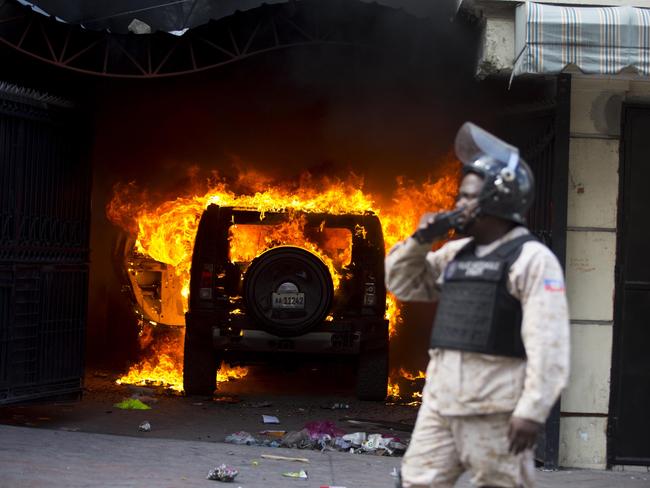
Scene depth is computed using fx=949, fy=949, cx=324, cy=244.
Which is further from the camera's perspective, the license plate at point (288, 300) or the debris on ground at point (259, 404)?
the debris on ground at point (259, 404)

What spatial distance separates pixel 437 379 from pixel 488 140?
1.01m

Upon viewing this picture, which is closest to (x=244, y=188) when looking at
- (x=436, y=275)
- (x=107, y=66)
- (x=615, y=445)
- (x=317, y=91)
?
(x=317, y=91)

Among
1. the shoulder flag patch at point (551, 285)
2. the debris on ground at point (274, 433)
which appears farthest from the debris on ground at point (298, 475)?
→ the shoulder flag patch at point (551, 285)

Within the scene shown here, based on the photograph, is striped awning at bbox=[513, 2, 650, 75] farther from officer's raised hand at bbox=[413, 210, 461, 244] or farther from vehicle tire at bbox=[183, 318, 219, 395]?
vehicle tire at bbox=[183, 318, 219, 395]

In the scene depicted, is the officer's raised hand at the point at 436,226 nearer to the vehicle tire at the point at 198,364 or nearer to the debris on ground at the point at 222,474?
the debris on ground at the point at 222,474

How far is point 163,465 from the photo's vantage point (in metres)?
6.46

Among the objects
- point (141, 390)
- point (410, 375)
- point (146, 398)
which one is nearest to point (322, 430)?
point (146, 398)

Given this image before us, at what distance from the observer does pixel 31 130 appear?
7.89 meters

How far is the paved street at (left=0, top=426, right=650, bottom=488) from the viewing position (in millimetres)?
6031

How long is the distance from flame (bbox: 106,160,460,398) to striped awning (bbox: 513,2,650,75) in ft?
14.1

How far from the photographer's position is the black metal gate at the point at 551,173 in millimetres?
6918

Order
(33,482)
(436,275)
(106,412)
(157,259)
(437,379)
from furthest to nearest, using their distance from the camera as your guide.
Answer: (157,259) → (106,412) → (33,482) → (436,275) → (437,379)

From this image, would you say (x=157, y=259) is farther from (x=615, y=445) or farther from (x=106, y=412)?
(x=615, y=445)

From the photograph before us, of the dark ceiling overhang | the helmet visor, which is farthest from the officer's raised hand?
the dark ceiling overhang
